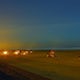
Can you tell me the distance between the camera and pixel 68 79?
1129 inches

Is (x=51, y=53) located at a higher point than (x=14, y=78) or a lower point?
higher

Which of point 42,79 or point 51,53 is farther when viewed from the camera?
point 51,53

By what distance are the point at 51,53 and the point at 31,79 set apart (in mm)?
64484

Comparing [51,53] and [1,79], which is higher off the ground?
[51,53]

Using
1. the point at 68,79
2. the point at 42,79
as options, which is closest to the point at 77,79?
the point at 68,79

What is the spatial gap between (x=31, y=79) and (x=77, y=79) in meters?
5.16

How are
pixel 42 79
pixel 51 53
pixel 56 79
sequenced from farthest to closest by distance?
pixel 51 53 < pixel 56 79 < pixel 42 79

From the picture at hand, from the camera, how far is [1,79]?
88.4ft

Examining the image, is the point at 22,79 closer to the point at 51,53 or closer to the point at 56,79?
the point at 56,79

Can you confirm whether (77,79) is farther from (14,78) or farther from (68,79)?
(14,78)

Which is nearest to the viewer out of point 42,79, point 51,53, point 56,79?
point 42,79

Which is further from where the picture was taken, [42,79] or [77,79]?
[77,79]

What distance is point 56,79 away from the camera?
2822 centimetres

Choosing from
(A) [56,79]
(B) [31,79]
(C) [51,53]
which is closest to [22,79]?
(B) [31,79]
